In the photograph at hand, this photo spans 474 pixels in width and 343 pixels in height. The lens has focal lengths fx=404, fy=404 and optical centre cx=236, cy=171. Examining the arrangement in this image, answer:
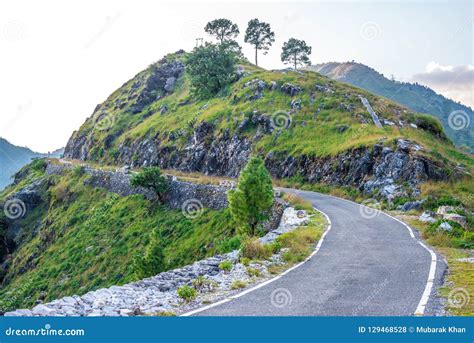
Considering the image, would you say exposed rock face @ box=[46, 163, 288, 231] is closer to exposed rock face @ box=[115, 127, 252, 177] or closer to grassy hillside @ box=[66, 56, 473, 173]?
exposed rock face @ box=[115, 127, 252, 177]

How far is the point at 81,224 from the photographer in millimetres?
54594

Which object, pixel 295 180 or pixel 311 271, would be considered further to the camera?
pixel 295 180

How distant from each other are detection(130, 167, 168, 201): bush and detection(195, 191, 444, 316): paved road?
2859 cm

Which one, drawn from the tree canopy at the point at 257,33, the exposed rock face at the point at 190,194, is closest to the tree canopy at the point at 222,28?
the tree canopy at the point at 257,33

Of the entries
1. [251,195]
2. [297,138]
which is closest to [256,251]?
[251,195]

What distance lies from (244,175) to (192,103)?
205 ft

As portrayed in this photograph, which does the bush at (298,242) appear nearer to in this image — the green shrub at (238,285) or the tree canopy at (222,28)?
the green shrub at (238,285)

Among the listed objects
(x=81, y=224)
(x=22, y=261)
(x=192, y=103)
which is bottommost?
(x=22, y=261)

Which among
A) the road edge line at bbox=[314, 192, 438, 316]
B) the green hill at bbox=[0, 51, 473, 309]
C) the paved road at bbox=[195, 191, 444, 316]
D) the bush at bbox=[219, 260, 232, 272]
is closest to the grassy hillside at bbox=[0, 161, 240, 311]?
the green hill at bbox=[0, 51, 473, 309]

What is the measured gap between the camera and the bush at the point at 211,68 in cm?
7806

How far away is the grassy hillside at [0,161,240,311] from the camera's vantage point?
34719mm
